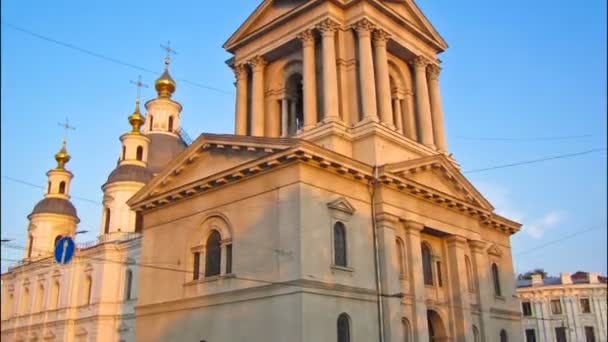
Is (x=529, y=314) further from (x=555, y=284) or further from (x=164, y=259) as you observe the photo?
(x=164, y=259)

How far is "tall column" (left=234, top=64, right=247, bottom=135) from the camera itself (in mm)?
30625

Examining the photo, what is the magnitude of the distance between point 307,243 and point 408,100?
13.1 metres

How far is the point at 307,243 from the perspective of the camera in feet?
66.0

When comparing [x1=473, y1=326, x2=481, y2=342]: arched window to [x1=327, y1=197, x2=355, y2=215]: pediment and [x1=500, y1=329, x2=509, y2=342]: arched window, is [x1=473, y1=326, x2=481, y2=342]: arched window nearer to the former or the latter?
[x1=500, y1=329, x2=509, y2=342]: arched window

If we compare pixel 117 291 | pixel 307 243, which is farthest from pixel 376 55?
pixel 117 291

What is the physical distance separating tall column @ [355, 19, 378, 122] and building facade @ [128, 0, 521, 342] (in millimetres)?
63

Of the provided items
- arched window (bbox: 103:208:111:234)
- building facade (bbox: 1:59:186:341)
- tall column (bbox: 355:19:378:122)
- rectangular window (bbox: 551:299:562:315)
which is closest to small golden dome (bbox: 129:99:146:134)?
building facade (bbox: 1:59:186:341)

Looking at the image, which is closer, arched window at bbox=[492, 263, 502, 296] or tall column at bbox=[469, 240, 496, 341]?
tall column at bbox=[469, 240, 496, 341]

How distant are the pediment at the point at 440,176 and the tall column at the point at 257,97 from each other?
26.2 ft

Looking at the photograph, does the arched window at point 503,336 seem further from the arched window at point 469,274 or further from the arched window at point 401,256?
the arched window at point 401,256

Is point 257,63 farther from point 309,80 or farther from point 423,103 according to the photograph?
point 423,103

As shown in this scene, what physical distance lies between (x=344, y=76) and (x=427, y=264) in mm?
8877

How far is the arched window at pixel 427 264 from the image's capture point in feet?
83.0

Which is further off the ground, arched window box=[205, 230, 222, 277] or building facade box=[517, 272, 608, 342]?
building facade box=[517, 272, 608, 342]
